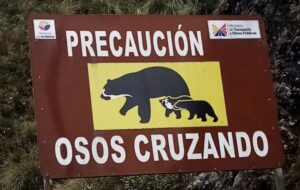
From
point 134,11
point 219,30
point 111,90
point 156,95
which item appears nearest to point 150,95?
point 156,95

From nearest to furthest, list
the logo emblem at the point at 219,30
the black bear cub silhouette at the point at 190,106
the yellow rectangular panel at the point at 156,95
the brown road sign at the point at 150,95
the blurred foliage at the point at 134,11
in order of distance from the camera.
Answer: the brown road sign at the point at 150,95, the yellow rectangular panel at the point at 156,95, the black bear cub silhouette at the point at 190,106, the logo emblem at the point at 219,30, the blurred foliage at the point at 134,11

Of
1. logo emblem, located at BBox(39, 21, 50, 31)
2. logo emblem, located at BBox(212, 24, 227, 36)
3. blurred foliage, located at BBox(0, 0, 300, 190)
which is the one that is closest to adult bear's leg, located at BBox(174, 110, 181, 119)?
logo emblem, located at BBox(212, 24, 227, 36)

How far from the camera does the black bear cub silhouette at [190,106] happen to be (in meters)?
4.67

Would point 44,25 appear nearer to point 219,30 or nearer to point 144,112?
point 144,112

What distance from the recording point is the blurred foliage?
6.49 m

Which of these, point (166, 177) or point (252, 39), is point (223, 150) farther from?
point (166, 177)

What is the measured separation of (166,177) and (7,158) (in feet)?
8.68

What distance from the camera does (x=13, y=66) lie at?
432 inches

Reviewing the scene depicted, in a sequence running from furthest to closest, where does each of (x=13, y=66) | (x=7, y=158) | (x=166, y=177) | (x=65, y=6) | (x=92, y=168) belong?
(x=65, y=6) → (x=13, y=66) → (x=7, y=158) → (x=166, y=177) → (x=92, y=168)

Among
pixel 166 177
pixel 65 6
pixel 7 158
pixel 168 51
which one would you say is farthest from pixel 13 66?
pixel 168 51

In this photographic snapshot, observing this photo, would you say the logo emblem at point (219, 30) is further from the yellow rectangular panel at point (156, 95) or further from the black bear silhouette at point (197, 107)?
the black bear silhouette at point (197, 107)

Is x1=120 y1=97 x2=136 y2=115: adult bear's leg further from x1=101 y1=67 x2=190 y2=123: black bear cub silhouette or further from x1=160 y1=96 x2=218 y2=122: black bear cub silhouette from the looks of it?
x1=160 y1=96 x2=218 y2=122: black bear cub silhouette

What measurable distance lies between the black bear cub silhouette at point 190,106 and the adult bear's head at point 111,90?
31cm

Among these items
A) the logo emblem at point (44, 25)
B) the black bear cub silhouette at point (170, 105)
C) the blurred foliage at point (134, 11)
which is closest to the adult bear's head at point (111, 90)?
the black bear cub silhouette at point (170, 105)
